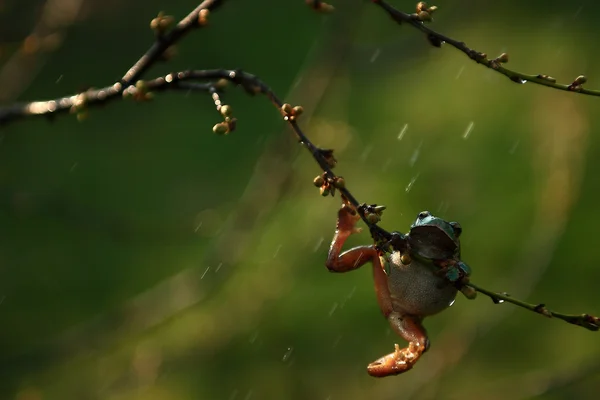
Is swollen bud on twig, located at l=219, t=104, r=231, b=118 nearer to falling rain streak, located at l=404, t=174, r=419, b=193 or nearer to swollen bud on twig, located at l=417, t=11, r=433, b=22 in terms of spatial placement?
swollen bud on twig, located at l=417, t=11, r=433, b=22

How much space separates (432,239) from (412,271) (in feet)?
0.20

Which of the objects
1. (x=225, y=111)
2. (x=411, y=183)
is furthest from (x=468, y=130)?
(x=225, y=111)

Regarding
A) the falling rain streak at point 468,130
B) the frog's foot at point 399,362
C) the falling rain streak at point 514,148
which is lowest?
the falling rain streak at point 468,130

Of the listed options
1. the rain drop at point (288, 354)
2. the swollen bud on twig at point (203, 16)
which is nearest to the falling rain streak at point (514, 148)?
the rain drop at point (288, 354)

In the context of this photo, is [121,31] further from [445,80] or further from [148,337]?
[148,337]

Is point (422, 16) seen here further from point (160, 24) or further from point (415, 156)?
point (415, 156)

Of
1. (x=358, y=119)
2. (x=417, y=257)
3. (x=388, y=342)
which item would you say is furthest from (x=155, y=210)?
(x=417, y=257)

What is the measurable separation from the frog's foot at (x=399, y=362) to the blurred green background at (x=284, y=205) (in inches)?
49.6

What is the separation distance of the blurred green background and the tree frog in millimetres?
1157

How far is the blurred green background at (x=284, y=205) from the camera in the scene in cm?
303

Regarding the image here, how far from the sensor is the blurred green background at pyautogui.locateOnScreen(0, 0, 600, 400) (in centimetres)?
303

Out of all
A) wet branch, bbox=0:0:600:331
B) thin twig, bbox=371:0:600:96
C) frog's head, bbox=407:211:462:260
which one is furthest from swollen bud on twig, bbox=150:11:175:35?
frog's head, bbox=407:211:462:260

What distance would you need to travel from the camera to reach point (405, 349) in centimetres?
127

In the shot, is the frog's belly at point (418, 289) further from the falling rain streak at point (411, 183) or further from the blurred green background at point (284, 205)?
the falling rain streak at point (411, 183)
